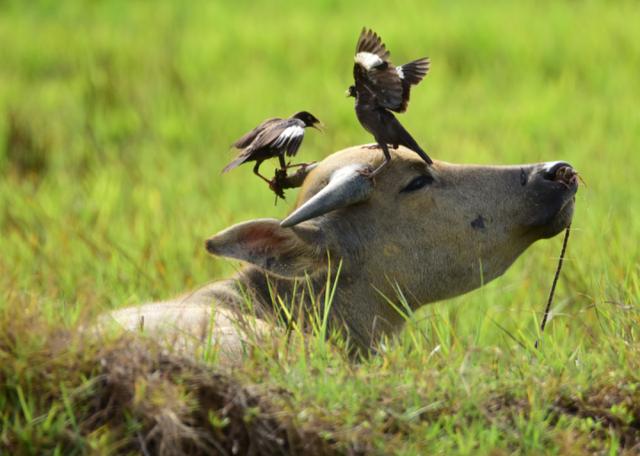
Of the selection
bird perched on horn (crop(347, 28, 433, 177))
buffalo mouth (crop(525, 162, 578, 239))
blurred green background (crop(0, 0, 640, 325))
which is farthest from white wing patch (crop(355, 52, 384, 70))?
blurred green background (crop(0, 0, 640, 325))

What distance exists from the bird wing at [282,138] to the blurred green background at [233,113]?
132cm

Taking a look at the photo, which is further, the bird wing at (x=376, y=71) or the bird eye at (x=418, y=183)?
the bird eye at (x=418, y=183)

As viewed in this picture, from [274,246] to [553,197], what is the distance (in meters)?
1.22

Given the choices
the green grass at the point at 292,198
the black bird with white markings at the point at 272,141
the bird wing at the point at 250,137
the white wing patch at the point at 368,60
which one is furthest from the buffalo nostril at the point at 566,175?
the bird wing at the point at 250,137

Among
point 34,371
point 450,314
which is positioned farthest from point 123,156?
point 34,371

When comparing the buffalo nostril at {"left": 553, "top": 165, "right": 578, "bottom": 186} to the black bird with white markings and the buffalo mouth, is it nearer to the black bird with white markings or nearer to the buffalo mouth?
the buffalo mouth

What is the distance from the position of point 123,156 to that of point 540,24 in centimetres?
432

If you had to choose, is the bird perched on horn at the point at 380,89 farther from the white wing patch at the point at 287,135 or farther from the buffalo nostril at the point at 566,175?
the buffalo nostril at the point at 566,175

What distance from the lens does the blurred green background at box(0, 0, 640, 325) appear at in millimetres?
7480

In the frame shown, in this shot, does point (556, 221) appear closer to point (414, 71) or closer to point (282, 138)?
point (414, 71)

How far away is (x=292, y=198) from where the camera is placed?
8906 millimetres

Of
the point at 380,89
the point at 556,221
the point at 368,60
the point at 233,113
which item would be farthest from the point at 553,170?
the point at 233,113

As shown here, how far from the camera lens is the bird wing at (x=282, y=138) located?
5422mm

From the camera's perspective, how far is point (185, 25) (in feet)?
43.0
